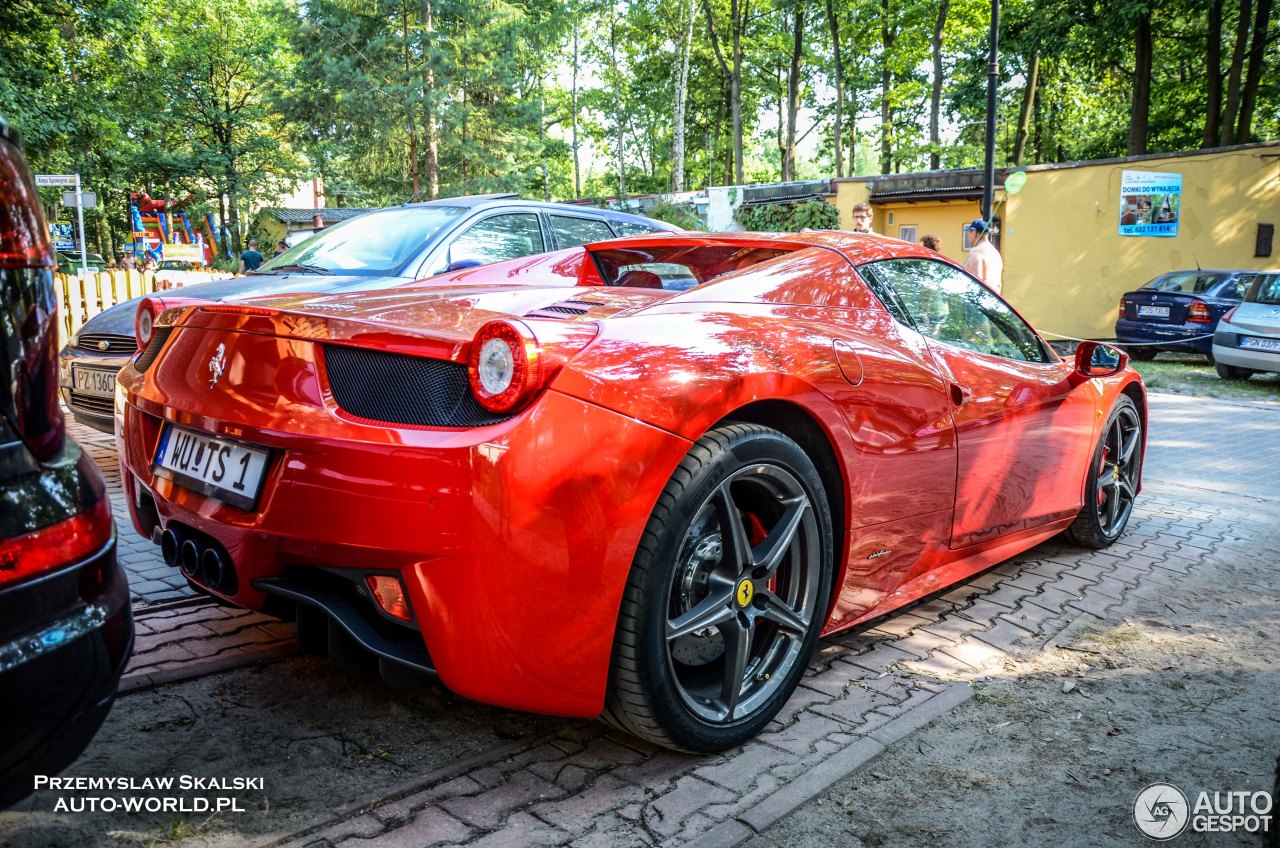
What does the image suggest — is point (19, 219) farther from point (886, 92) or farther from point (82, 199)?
point (886, 92)

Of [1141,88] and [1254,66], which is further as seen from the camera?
[1141,88]

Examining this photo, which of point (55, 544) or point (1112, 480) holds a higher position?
point (55, 544)

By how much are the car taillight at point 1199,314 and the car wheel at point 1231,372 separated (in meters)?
2.31

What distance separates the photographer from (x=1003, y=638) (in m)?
3.54

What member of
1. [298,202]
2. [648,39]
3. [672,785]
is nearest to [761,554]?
[672,785]

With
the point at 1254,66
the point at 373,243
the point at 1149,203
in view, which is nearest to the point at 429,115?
the point at 1149,203

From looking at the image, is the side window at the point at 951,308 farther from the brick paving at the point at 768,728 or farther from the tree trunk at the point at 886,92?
the tree trunk at the point at 886,92

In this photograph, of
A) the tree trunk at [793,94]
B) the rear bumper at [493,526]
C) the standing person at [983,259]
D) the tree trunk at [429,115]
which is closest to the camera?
the rear bumper at [493,526]

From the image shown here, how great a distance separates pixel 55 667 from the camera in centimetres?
161

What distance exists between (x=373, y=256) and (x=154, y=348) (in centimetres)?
348

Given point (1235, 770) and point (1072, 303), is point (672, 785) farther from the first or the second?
point (1072, 303)

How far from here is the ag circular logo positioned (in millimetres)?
2283

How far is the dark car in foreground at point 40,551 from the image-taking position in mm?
1557

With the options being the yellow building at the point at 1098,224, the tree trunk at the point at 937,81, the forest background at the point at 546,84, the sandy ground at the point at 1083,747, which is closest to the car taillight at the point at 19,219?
the sandy ground at the point at 1083,747
